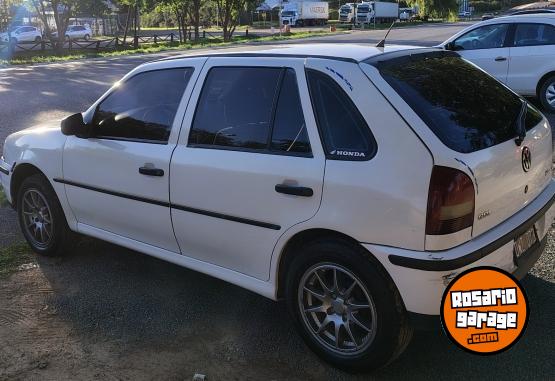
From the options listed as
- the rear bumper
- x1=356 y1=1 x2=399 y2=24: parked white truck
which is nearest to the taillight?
the rear bumper

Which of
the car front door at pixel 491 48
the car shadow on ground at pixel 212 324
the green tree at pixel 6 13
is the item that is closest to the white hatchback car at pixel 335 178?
the car shadow on ground at pixel 212 324

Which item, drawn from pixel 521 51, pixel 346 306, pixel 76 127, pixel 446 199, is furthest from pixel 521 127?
pixel 521 51

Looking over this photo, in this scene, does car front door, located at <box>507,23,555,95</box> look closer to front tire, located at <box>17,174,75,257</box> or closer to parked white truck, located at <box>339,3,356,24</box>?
front tire, located at <box>17,174,75,257</box>

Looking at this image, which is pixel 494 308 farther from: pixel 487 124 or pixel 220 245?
pixel 220 245

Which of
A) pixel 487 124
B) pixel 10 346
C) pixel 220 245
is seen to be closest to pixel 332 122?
pixel 487 124

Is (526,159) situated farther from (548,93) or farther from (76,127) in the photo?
(548,93)

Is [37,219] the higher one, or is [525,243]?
[525,243]

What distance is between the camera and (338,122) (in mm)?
3037

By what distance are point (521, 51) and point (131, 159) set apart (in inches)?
325

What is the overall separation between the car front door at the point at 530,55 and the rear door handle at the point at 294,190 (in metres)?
8.19

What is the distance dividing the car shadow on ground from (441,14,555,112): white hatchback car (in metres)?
6.90

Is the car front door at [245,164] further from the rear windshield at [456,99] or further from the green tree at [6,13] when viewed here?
the green tree at [6,13]

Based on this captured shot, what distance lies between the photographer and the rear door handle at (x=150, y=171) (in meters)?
3.71

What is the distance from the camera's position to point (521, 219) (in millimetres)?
3162
